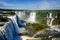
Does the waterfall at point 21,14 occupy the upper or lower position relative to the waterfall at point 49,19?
upper

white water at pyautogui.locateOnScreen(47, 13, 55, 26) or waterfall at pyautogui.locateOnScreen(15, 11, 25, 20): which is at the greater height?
waterfall at pyautogui.locateOnScreen(15, 11, 25, 20)

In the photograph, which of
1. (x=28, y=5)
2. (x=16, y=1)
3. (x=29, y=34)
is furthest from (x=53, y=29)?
(x=16, y=1)

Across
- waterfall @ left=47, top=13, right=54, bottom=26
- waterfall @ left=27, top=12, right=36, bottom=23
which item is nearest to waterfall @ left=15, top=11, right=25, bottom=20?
waterfall @ left=27, top=12, right=36, bottom=23

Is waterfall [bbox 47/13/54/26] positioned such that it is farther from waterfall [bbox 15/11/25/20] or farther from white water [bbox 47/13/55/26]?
waterfall [bbox 15/11/25/20]

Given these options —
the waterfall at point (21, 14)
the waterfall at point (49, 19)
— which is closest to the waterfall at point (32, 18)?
the waterfall at point (21, 14)

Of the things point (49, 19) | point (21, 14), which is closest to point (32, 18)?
point (21, 14)

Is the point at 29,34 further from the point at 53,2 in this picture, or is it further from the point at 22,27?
the point at 53,2

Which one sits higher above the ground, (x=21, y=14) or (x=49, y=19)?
(x=21, y=14)

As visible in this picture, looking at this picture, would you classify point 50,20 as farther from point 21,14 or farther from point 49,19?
point 21,14

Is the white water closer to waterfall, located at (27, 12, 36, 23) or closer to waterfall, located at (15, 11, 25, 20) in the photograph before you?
waterfall, located at (27, 12, 36, 23)

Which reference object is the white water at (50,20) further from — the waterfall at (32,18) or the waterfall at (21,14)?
the waterfall at (21,14)

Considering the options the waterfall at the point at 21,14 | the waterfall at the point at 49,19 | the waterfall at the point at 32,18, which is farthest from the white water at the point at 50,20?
the waterfall at the point at 21,14
